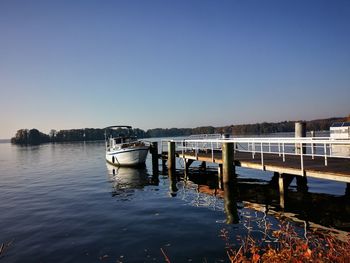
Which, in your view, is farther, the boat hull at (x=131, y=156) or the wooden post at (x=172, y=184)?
the boat hull at (x=131, y=156)

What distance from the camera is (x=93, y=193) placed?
65.4ft

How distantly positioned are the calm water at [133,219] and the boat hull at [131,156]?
29.0 ft

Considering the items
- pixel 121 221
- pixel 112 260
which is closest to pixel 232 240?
pixel 112 260

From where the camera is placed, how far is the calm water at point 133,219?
9484 millimetres

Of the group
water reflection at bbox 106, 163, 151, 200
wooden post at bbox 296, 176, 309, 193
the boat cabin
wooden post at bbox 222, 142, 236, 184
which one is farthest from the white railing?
water reflection at bbox 106, 163, 151, 200

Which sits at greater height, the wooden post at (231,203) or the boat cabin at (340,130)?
the boat cabin at (340,130)

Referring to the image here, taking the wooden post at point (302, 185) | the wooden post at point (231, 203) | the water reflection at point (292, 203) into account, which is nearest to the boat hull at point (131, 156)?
the water reflection at point (292, 203)

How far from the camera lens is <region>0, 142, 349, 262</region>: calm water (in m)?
9.48

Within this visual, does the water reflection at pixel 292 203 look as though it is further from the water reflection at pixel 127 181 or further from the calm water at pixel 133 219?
the water reflection at pixel 127 181

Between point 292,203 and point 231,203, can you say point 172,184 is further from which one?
point 292,203

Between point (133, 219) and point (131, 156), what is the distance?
60.1ft

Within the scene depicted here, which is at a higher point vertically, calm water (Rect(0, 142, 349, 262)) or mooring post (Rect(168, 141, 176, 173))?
mooring post (Rect(168, 141, 176, 173))

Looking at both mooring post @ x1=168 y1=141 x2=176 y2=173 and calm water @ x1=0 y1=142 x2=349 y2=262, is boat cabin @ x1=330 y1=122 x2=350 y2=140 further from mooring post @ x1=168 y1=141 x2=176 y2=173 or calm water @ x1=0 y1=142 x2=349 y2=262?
mooring post @ x1=168 y1=141 x2=176 y2=173

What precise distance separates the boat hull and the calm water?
29.0ft
